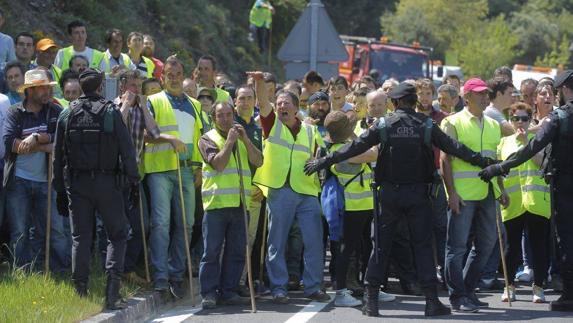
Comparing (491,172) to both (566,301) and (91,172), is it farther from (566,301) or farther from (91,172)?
(91,172)

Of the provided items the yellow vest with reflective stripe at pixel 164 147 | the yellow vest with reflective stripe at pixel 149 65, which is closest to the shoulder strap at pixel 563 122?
the yellow vest with reflective stripe at pixel 164 147

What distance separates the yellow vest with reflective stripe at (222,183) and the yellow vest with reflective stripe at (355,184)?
95cm

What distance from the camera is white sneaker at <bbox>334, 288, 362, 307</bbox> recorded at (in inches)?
454

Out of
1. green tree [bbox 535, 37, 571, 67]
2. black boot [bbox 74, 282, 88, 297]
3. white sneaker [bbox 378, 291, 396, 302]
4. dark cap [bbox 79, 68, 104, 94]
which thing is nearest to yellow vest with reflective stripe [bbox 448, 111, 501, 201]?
white sneaker [bbox 378, 291, 396, 302]

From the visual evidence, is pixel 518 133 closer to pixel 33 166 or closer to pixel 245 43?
pixel 33 166

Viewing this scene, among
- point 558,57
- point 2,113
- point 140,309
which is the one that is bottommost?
point 140,309

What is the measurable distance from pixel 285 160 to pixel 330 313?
5.20 feet

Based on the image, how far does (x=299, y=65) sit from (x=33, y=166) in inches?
307

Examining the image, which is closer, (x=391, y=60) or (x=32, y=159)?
(x=32, y=159)

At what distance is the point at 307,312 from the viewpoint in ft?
36.6

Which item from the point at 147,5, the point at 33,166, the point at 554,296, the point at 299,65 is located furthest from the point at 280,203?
the point at 147,5

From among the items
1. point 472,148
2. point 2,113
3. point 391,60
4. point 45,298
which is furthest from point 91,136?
point 391,60

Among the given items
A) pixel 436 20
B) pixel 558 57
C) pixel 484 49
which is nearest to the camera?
pixel 484 49

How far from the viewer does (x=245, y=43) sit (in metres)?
34.8
